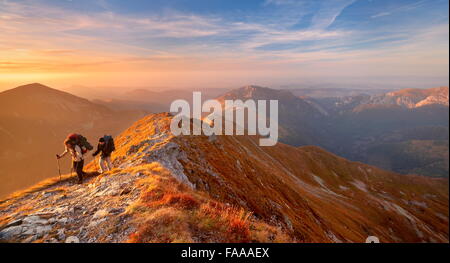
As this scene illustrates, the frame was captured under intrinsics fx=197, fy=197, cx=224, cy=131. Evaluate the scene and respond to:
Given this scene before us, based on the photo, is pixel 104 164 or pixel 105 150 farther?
pixel 104 164

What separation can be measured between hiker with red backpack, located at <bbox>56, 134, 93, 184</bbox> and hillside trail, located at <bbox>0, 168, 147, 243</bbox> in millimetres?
1643

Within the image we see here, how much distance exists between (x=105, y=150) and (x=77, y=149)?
2176 mm

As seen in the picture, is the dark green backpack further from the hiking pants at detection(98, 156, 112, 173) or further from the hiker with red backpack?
the hiking pants at detection(98, 156, 112, 173)

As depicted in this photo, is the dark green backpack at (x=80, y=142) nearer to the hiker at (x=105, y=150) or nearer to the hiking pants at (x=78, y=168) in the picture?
the hiker at (x=105, y=150)

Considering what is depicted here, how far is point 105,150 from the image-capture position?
18094 mm

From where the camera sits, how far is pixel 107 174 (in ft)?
56.4

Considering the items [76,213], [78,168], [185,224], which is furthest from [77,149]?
[185,224]

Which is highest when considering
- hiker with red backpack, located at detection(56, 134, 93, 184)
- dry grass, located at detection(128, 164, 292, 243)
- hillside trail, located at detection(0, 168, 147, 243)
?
hiker with red backpack, located at detection(56, 134, 93, 184)

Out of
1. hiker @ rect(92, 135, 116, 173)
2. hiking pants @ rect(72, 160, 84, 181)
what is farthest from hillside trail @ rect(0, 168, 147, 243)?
hiker @ rect(92, 135, 116, 173)

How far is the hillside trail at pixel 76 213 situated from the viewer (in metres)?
8.72

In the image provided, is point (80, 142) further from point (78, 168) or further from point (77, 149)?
point (78, 168)

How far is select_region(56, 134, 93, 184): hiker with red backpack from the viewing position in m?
17.0
